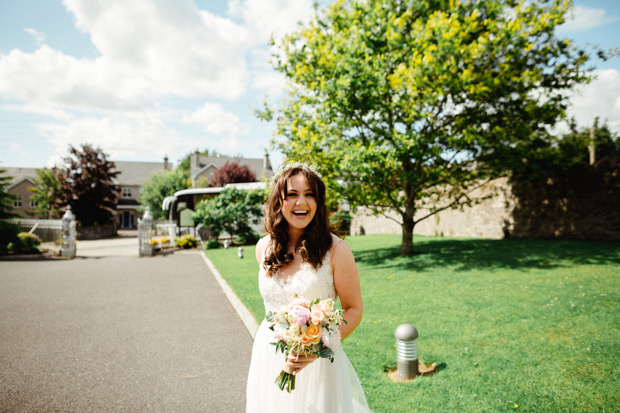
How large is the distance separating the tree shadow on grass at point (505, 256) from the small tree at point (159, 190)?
38836mm

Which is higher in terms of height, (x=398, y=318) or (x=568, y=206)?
(x=568, y=206)

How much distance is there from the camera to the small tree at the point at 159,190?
4619 cm

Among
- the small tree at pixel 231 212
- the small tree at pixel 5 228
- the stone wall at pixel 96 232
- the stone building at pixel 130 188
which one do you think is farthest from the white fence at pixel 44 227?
the stone building at pixel 130 188

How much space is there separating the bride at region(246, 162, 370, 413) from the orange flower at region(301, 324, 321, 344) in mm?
360

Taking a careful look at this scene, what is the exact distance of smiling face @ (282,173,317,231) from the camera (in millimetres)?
2381

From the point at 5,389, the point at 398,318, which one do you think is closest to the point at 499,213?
the point at 398,318

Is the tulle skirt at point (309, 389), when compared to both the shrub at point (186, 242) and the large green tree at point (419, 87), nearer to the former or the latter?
the large green tree at point (419, 87)

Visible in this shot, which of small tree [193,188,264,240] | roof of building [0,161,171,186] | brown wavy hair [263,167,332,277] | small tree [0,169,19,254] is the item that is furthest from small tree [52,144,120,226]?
brown wavy hair [263,167,332,277]

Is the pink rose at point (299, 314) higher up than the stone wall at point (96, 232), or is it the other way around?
the pink rose at point (299, 314)

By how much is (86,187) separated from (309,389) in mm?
38210

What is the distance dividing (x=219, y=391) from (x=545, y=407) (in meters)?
3.39

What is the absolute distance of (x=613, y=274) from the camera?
785 cm

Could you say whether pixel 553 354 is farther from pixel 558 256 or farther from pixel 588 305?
pixel 558 256

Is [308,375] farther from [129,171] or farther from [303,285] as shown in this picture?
[129,171]
